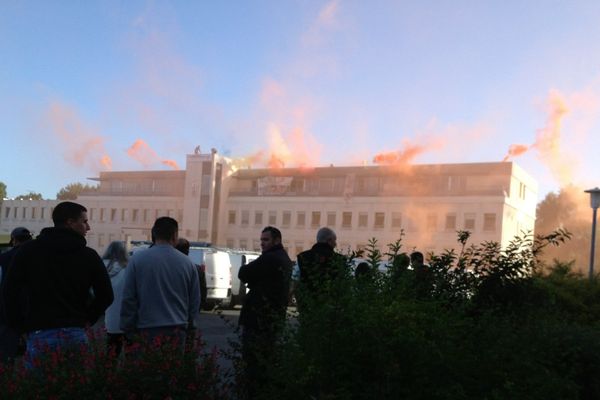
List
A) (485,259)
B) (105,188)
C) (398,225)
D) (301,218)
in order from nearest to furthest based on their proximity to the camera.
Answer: (485,259)
(398,225)
(301,218)
(105,188)

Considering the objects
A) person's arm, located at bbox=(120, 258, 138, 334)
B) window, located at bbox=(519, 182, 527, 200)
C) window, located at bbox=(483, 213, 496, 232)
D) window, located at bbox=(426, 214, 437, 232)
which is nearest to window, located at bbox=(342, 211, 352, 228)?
window, located at bbox=(426, 214, 437, 232)

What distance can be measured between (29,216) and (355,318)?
104 meters

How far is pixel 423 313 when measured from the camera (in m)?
4.17

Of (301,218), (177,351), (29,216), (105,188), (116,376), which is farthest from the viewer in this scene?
(29,216)

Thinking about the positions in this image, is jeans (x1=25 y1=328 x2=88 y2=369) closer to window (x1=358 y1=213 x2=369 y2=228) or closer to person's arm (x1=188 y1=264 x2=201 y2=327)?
person's arm (x1=188 y1=264 x2=201 y2=327)

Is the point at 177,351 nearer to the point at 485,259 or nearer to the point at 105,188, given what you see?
the point at 485,259

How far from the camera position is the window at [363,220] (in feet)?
227

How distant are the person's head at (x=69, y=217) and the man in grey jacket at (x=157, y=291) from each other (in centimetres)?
73

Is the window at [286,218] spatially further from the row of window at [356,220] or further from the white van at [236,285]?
the white van at [236,285]

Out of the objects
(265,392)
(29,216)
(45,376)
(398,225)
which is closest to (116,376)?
(45,376)

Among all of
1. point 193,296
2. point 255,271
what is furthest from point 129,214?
point 193,296

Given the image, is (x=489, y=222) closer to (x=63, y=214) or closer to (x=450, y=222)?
(x=450, y=222)

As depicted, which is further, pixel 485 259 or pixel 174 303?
pixel 485 259

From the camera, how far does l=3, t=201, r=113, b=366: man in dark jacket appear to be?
452 cm
